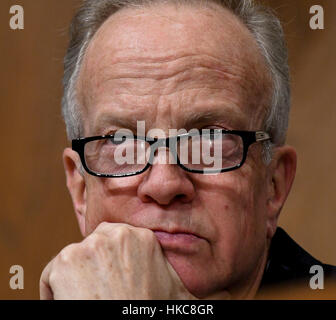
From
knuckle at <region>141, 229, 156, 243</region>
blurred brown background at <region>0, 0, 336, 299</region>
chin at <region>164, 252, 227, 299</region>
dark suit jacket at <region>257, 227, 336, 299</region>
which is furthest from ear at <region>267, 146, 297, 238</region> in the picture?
blurred brown background at <region>0, 0, 336, 299</region>

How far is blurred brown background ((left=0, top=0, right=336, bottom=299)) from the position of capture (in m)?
2.90

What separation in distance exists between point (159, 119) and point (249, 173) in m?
0.31

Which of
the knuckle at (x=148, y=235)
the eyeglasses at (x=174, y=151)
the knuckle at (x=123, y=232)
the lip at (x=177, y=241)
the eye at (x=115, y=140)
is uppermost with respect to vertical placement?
the eye at (x=115, y=140)

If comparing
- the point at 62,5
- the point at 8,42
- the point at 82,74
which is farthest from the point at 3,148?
the point at 82,74

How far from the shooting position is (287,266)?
6.74ft

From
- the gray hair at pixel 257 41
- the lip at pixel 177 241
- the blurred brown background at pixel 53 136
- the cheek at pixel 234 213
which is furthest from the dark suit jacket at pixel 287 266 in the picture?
the blurred brown background at pixel 53 136

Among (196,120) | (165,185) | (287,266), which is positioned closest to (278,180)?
(287,266)

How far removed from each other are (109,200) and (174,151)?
0.77ft

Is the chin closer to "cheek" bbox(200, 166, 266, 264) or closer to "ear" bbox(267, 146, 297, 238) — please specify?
"cheek" bbox(200, 166, 266, 264)

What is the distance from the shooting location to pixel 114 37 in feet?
6.20

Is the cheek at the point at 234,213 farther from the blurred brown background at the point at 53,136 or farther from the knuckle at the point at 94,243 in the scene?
the blurred brown background at the point at 53,136

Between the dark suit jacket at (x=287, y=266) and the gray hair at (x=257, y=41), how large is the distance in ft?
1.13

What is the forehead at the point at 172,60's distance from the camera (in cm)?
177

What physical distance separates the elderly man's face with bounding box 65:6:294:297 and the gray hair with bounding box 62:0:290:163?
0.05m
